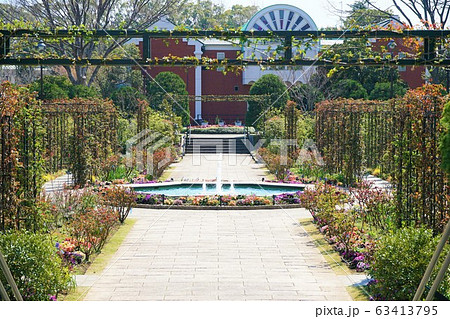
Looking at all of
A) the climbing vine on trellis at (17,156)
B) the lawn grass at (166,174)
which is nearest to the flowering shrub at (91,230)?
the climbing vine on trellis at (17,156)

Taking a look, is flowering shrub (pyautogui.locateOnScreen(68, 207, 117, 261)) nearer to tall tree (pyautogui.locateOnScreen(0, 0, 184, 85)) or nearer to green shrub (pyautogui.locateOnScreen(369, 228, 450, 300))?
green shrub (pyautogui.locateOnScreen(369, 228, 450, 300))

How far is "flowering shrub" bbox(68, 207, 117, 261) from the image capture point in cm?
909

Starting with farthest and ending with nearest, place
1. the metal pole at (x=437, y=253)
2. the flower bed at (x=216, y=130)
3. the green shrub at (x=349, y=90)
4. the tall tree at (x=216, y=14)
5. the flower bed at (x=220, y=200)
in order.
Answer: the tall tree at (x=216, y=14) → the flower bed at (x=216, y=130) → the green shrub at (x=349, y=90) → the flower bed at (x=220, y=200) → the metal pole at (x=437, y=253)

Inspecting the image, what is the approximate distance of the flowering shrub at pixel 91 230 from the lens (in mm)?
9086

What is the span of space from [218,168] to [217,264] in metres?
14.4

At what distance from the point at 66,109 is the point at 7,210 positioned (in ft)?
36.7

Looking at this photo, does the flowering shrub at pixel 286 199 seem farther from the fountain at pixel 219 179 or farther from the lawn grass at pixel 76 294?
the lawn grass at pixel 76 294

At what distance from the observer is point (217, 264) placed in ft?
28.7

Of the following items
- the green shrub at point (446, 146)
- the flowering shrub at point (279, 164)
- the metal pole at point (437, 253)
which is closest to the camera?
the metal pole at point (437, 253)

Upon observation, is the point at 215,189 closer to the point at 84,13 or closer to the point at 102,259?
the point at 102,259

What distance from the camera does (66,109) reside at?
742 inches

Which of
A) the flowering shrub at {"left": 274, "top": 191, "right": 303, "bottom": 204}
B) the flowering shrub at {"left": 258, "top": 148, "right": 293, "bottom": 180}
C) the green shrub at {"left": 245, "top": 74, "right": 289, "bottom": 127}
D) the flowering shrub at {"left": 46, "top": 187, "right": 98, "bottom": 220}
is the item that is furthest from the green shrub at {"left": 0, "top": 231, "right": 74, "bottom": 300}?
the green shrub at {"left": 245, "top": 74, "right": 289, "bottom": 127}

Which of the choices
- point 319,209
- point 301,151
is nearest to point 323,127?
point 301,151

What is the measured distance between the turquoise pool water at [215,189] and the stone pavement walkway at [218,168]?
110 cm
